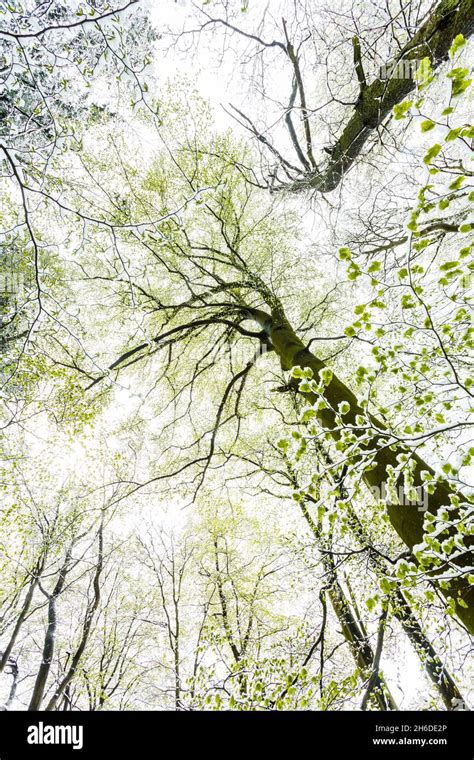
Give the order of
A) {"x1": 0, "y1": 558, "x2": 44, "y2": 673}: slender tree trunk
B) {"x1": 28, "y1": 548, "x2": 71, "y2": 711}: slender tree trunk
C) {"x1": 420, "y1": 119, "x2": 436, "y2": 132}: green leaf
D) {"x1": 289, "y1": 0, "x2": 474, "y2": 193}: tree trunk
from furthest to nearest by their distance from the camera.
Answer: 1. {"x1": 28, "y1": 548, "x2": 71, "y2": 711}: slender tree trunk
2. {"x1": 0, "y1": 558, "x2": 44, "y2": 673}: slender tree trunk
3. {"x1": 289, "y1": 0, "x2": 474, "y2": 193}: tree trunk
4. {"x1": 420, "y1": 119, "x2": 436, "y2": 132}: green leaf

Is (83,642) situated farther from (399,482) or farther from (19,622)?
(399,482)

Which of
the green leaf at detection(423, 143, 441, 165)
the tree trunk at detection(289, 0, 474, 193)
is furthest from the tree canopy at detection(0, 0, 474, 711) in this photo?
the green leaf at detection(423, 143, 441, 165)

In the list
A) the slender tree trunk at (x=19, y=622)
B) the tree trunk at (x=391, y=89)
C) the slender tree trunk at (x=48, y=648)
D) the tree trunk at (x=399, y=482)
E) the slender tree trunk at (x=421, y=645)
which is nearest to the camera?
the tree trunk at (x=399, y=482)

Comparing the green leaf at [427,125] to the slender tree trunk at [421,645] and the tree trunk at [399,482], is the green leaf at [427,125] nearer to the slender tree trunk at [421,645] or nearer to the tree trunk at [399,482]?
A: the tree trunk at [399,482]

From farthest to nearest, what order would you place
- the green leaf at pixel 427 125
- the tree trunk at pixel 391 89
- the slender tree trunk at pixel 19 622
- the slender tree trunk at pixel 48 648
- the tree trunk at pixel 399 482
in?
the slender tree trunk at pixel 48 648 → the slender tree trunk at pixel 19 622 → the tree trunk at pixel 391 89 → the tree trunk at pixel 399 482 → the green leaf at pixel 427 125

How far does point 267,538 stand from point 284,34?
7285mm

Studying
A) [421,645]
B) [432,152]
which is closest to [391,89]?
[432,152]

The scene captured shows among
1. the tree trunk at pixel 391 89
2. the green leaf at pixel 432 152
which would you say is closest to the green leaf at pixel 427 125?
the green leaf at pixel 432 152

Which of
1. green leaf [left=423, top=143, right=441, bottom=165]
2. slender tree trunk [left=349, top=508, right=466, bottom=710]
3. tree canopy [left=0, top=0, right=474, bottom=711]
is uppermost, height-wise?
tree canopy [left=0, top=0, right=474, bottom=711]

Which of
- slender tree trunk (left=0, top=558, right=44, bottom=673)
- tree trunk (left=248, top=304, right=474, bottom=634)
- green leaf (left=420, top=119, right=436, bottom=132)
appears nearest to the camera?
green leaf (left=420, top=119, right=436, bottom=132)

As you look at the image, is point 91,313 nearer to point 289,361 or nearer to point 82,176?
point 82,176

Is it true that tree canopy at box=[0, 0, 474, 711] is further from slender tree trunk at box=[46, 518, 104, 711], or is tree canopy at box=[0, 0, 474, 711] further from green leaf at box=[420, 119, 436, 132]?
green leaf at box=[420, 119, 436, 132]

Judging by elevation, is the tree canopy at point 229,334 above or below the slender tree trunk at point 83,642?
above

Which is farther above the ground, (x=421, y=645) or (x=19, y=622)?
(x=19, y=622)
